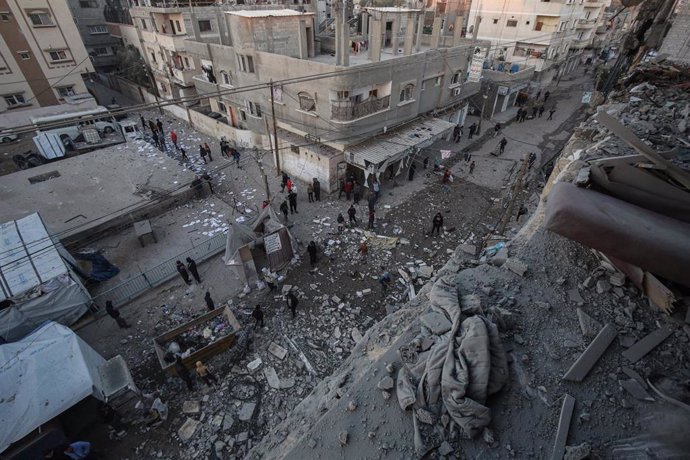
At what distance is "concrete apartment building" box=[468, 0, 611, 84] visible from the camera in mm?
29728

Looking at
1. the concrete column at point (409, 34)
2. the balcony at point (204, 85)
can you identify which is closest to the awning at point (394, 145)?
the concrete column at point (409, 34)

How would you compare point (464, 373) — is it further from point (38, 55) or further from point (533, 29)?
point (533, 29)

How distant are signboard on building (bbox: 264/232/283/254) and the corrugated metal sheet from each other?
6.16 meters

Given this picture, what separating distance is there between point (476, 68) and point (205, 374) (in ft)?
73.1

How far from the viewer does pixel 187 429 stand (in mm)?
8008

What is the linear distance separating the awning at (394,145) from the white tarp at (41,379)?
1296 cm

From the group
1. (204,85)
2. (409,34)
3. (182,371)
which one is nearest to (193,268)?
(182,371)

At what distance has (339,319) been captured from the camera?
1062cm

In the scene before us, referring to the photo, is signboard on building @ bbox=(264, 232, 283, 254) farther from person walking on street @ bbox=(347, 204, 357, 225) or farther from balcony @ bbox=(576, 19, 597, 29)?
balcony @ bbox=(576, 19, 597, 29)

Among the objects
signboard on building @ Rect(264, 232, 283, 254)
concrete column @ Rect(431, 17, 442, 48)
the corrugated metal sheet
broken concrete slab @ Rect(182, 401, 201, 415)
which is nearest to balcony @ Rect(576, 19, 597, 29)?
concrete column @ Rect(431, 17, 442, 48)

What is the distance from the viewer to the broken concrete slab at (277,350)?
948cm

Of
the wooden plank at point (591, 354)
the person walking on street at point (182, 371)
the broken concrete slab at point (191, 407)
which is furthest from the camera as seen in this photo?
the person walking on street at point (182, 371)

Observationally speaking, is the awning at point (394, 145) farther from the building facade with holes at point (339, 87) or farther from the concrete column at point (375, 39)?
the concrete column at point (375, 39)

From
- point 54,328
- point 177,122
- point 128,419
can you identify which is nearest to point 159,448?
point 128,419
